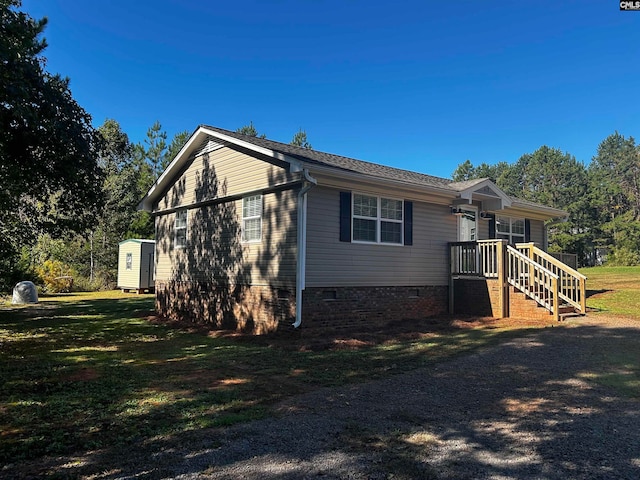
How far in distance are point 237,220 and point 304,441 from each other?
8895mm

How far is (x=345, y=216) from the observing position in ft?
35.7

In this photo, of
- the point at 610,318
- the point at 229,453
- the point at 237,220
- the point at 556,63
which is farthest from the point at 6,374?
the point at 556,63

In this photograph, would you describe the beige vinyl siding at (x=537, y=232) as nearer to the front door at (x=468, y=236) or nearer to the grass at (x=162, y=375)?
the front door at (x=468, y=236)

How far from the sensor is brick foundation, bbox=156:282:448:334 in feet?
34.0

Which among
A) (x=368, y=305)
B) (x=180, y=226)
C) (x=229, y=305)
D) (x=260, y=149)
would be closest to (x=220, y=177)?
(x=260, y=149)

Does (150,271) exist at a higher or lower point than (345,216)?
lower

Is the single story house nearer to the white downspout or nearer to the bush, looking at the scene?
the white downspout

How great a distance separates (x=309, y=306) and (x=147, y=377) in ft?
13.6

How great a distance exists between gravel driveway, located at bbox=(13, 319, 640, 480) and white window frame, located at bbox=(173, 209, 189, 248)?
33.7 ft

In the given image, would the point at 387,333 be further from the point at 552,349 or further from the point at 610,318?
the point at 610,318

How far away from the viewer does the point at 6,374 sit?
699 cm

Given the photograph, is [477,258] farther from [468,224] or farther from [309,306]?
[309,306]

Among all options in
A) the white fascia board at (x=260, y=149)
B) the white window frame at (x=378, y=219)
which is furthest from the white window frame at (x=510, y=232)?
the white fascia board at (x=260, y=149)

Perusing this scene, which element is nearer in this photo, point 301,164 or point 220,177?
point 301,164
